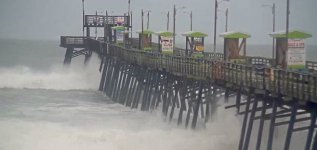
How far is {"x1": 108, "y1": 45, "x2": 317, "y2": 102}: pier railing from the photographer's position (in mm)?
21344

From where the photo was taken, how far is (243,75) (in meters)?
26.2

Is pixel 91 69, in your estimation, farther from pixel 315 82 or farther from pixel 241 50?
pixel 315 82

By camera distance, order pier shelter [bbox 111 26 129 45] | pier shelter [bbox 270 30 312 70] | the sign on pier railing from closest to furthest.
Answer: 1. pier shelter [bbox 270 30 312 70]
2. pier shelter [bbox 111 26 129 45]
3. the sign on pier railing

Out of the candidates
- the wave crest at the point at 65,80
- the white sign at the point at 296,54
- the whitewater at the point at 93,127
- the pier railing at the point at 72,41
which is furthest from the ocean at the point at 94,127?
the wave crest at the point at 65,80

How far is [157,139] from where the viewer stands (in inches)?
1249

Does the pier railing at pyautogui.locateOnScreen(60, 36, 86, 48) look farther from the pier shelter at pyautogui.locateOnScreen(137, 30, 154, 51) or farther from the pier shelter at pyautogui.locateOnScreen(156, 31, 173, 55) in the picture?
the pier shelter at pyautogui.locateOnScreen(156, 31, 173, 55)

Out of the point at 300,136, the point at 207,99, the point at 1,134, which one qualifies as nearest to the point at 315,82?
the point at 300,136

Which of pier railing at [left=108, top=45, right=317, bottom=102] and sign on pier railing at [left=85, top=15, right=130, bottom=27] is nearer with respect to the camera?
pier railing at [left=108, top=45, right=317, bottom=102]

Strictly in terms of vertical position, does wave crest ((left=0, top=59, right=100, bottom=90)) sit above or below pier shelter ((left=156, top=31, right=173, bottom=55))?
below

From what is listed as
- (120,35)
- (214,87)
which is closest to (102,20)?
(120,35)

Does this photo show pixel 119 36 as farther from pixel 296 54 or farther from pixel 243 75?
pixel 296 54

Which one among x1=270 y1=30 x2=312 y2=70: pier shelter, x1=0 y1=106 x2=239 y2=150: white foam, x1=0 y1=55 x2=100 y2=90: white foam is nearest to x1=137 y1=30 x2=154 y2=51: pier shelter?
x1=0 y1=106 x2=239 y2=150: white foam

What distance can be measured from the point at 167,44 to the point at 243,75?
16.0 meters

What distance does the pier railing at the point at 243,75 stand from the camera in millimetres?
21344
